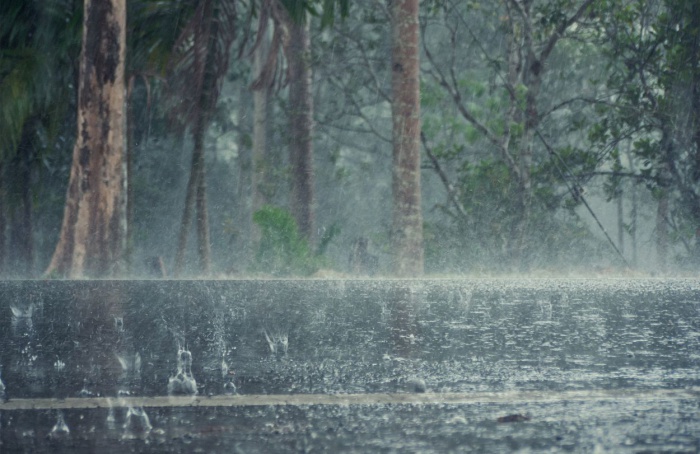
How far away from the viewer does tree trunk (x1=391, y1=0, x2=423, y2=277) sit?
1507cm

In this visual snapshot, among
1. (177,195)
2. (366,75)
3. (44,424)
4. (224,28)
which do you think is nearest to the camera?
(44,424)

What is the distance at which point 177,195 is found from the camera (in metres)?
34.1

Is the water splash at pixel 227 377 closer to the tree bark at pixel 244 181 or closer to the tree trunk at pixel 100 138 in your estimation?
the tree trunk at pixel 100 138

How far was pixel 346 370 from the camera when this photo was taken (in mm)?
3357

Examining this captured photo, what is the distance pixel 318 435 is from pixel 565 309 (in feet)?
11.0

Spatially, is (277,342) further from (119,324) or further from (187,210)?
(187,210)

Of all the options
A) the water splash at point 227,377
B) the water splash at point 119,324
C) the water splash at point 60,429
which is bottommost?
the water splash at point 60,429

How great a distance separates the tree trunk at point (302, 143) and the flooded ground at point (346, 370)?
16.5 meters

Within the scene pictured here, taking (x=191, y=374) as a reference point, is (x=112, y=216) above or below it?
above

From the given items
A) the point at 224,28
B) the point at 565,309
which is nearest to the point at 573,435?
the point at 565,309

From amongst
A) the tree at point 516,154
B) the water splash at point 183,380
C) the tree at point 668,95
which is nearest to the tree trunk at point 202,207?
the tree at point 516,154

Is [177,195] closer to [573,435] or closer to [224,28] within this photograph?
[224,28]

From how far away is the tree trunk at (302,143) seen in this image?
22.6 meters

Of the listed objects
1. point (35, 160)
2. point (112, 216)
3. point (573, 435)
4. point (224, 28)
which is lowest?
point (573, 435)
